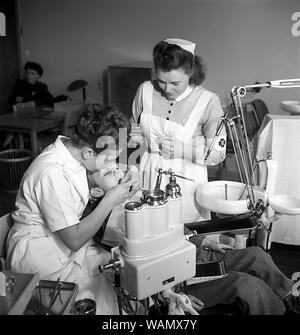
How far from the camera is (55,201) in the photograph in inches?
50.6

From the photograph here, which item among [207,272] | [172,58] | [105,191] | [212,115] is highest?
[172,58]

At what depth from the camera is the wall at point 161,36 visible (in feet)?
12.8

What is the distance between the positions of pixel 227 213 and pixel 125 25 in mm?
3814

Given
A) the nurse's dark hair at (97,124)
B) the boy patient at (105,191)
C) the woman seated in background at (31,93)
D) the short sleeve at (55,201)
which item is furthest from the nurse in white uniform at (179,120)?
the woman seated in background at (31,93)

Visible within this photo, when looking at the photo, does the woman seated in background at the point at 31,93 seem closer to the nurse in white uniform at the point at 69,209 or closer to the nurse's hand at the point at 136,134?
the nurse's hand at the point at 136,134

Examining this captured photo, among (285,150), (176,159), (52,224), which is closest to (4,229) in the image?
(52,224)

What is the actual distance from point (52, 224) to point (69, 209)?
73mm

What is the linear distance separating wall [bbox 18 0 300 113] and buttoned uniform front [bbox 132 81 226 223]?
91.0 inches

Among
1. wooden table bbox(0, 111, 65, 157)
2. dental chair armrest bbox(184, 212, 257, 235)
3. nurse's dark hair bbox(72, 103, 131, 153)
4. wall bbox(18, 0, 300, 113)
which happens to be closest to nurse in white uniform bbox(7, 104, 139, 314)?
nurse's dark hair bbox(72, 103, 131, 153)

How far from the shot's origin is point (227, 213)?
1479 millimetres

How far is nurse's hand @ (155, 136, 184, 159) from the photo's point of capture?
1.99 m

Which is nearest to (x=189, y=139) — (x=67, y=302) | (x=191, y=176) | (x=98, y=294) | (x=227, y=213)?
(x=191, y=176)

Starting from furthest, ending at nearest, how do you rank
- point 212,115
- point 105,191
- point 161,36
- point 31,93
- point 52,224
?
point 31,93 < point 161,36 < point 212,115 < point 105,191 < point 52,224

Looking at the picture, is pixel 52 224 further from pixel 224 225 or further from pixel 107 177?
pixel 224 225
